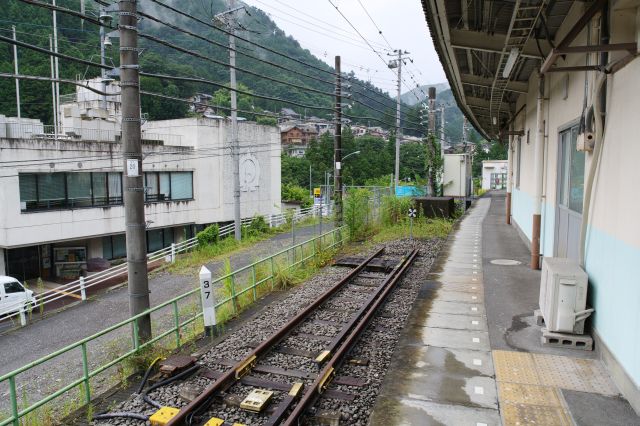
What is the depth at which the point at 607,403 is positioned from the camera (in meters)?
5.54

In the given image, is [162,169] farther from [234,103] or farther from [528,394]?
[528,394]

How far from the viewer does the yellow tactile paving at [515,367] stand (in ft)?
20.5

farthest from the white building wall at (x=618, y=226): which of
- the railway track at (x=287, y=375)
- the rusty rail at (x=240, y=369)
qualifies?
the rusty rail at (x=240, y=369)

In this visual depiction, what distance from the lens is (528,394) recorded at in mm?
5840

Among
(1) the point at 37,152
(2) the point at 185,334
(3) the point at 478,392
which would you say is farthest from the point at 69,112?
(3) the point at 478,392

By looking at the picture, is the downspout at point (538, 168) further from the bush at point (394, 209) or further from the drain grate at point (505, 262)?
the bush at point (394, 209)

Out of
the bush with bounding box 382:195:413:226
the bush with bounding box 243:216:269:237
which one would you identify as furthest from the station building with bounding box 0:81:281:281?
the bush with bounding box 382:195:413:226

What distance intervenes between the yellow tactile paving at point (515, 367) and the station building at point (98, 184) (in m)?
20.5

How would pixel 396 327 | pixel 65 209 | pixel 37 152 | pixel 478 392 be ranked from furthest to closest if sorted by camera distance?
pixel 65 209 → pixel 37 152 → pixel 396 327 → pixel 478 392

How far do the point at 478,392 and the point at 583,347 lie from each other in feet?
7.06

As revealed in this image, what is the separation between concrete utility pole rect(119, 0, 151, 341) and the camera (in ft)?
26.4

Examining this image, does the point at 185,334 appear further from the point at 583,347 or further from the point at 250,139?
the point at 250,139

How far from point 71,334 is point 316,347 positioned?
8.91m

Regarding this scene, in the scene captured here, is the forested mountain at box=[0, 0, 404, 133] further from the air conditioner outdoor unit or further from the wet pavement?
the air conditioner outdoor unit
